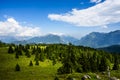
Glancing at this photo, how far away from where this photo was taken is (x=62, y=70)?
118 meters

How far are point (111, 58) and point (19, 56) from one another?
7968cm

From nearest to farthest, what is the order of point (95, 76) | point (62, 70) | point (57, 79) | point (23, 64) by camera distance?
point (57, 79), point (95, 76), point (62, 70), point (23, 64)

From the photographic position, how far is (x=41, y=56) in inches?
6516

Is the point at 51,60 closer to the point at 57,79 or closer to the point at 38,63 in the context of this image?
the point at 38,63

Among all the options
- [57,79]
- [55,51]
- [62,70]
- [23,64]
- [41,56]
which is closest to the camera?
[57,79]

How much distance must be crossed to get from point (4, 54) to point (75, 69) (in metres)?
71.4

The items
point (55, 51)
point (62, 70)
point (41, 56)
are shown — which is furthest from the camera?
point (55, 51)

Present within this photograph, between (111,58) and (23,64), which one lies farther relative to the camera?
(111,58)

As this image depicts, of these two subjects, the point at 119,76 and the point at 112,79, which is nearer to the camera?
the point at 112,79

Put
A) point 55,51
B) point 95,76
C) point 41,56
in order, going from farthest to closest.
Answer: point 55,51
point 41,56
point 95,76

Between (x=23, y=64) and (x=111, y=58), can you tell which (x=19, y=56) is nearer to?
(x=23, y=64)

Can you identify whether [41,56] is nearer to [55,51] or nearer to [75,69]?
[55,51]

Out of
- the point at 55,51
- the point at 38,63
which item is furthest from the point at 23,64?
the point at 55,51

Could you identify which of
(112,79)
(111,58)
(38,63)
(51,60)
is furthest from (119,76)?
(111,58)
